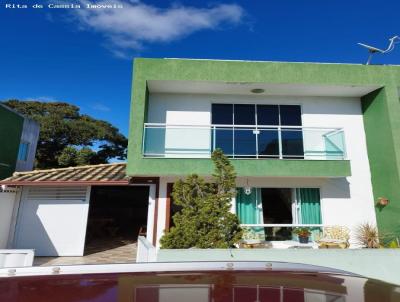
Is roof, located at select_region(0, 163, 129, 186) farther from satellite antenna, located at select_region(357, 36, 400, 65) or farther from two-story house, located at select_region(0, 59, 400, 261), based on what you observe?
satellite antenna, located at select_region(357, 36, 400, 65)

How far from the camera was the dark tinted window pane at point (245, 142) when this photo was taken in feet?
32.8

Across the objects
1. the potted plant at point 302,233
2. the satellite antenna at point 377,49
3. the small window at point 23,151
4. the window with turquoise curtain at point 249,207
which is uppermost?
the satellite antenna at point 377,49

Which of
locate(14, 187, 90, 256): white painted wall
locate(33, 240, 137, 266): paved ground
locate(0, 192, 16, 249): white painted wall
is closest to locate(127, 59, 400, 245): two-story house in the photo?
locate(33, 240, 137, 266): paved ground

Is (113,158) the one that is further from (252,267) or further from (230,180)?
(252,267)

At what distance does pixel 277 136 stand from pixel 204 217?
14.6 ft

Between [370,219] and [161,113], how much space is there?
367 inches

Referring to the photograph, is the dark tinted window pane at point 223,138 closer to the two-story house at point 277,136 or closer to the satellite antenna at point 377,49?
the two-story house at point 277,136

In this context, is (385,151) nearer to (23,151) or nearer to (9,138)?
(9,138)

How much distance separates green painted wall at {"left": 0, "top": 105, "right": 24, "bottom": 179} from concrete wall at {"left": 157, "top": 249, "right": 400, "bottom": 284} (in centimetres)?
1236

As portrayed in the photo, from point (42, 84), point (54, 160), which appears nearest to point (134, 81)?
point (42, 84)

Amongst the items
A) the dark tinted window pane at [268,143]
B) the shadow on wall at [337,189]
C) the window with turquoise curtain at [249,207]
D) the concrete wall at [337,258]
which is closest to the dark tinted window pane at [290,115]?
the dark tinted window pane at [268,143]

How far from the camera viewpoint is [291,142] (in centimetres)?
1020

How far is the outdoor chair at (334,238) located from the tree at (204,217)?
11.9 feet

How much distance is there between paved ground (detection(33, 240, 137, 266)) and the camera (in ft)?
32.7
